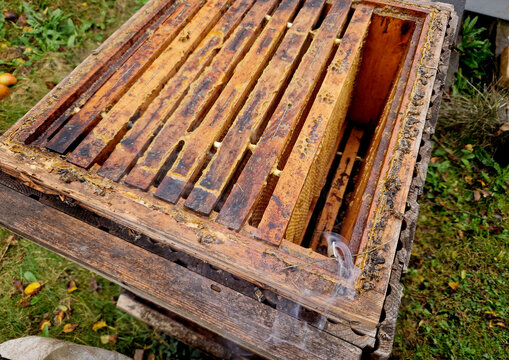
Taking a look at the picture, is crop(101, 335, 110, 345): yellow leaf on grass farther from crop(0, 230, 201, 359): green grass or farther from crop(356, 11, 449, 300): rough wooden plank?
crop(356, 11, 449, 300): rough wooden plank

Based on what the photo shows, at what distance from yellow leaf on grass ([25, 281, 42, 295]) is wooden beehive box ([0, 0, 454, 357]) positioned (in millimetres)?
1737

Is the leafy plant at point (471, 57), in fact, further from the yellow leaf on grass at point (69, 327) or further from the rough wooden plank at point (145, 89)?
the yellow leaf on grass at point (69, 327)

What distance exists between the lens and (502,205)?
3.30 m

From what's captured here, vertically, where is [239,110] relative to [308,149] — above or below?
above

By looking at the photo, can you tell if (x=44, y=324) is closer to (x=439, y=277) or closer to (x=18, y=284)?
(x=18, y=284)

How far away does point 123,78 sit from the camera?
2.06 meters

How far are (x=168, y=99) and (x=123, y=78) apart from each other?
0.34m

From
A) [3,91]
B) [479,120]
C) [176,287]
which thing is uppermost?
[479,120]

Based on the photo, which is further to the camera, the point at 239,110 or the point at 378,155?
the point at 239,110

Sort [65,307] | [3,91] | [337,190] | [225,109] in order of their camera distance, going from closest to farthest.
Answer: [225,109] → [337,190] → [65,307] → [3,91]

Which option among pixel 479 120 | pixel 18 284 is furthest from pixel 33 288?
pixel 479 120

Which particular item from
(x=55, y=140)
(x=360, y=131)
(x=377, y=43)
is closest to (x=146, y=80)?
(x=55, y=140)

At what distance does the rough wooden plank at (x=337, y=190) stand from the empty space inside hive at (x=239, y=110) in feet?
0.05

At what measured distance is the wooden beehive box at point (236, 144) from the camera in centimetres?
150
